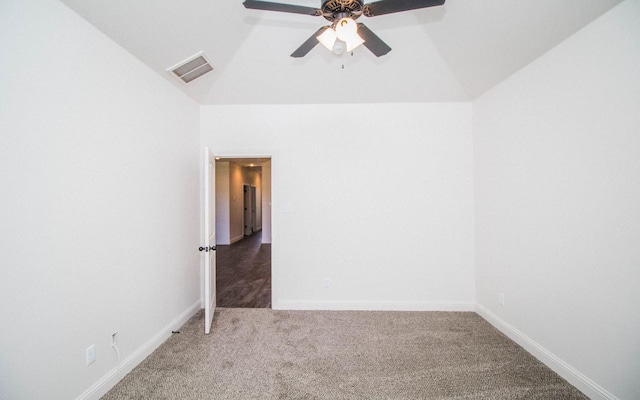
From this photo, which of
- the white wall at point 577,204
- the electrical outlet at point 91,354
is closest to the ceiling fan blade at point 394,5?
the white wall at point 577,204

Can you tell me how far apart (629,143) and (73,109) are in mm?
3660

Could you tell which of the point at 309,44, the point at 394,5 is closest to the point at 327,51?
the point at 309,44

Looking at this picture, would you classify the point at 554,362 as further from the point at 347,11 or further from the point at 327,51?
the point at 327,51

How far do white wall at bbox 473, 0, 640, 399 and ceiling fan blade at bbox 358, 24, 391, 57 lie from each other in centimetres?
151

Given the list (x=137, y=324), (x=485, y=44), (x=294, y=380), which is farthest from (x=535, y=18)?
(x=137, y=324)

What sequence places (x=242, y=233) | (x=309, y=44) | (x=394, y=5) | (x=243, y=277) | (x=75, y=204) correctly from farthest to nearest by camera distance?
(x=242, y=233)
(x=243, y=277)
(x=309, y=44)
(x=75, y=204)
(x=394, y=5)

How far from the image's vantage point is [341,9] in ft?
4.96

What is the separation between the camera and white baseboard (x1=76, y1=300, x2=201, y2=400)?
1.79 meters

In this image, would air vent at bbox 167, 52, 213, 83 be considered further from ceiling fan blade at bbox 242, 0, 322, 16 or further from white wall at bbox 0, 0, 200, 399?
ceiling fan blade at bbox 242, 0, 322, 16

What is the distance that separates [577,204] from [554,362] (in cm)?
131

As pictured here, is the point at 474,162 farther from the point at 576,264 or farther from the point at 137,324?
the point at 137,324

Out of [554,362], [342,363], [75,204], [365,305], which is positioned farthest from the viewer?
[365,305]

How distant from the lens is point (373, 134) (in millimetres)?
3295

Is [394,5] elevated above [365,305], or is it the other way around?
[394,5]
